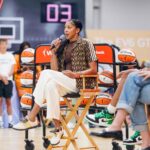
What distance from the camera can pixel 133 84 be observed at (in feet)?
13.0

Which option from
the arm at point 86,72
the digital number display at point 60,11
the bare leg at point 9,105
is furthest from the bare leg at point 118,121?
the digital number display at point 60,11

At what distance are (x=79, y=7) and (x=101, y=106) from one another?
5.20 meters

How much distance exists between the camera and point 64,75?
485 cm

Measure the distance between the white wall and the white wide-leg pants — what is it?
21.3 ft

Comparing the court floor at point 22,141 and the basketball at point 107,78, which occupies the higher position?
the basketball at point 107,78

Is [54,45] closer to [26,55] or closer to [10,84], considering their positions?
[26,55]

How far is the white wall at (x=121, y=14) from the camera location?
37.1 feet

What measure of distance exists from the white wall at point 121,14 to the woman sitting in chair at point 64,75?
6.02 meters

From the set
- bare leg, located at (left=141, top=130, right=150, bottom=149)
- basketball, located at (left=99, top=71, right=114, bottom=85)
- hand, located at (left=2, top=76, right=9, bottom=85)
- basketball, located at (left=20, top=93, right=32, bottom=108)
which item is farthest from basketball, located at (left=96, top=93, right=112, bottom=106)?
hand, located at (left=2, top=76, right=9, bottom=85)

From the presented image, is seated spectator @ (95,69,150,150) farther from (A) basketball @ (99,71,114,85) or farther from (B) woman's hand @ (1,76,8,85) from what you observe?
(B) woman's hand @ (1,76,8,85)

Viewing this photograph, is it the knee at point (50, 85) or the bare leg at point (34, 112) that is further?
the bare leg at point (34, 112)

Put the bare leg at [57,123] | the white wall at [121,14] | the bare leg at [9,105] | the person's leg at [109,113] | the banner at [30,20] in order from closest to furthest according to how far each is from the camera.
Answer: the person's leg at [109,113] < the bare leg at [57,123] < the bare leg at [9,105] < the banner at [30,20] < the white wall at [121,14]

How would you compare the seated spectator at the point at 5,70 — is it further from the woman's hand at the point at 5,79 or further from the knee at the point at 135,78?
the knee at the point at 135,78

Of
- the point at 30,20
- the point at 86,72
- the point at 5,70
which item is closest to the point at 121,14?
the point at 30,20
